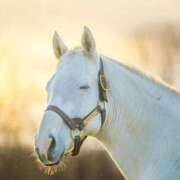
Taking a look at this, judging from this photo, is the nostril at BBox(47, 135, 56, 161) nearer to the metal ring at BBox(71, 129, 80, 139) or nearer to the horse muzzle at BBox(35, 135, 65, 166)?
the horse muzzle at BBox(35, 135, 65, 166)

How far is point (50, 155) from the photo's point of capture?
4.13m

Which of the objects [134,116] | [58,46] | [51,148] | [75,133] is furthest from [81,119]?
[58,46]

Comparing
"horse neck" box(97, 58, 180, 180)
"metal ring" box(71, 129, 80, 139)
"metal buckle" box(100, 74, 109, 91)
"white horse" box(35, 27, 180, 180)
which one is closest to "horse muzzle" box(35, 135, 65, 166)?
"white horse" box(35, 27, 180, 180)

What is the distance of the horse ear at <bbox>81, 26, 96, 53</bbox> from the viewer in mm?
4570

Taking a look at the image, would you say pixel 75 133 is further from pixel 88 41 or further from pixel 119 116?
pixel 88 41

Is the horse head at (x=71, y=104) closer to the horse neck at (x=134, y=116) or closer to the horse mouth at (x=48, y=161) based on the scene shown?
the horse mouth at (x=48, y=161)

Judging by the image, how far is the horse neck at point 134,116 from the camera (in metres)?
4.50

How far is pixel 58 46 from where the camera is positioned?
16.4 feet

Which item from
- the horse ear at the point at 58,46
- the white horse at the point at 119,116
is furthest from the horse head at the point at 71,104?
the horse ear at the point at 58,46

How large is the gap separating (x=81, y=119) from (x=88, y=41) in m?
0.93

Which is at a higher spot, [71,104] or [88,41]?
[88,41]

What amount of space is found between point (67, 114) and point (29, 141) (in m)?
22.7

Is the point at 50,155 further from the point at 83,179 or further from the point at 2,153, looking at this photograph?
the point at 2,153

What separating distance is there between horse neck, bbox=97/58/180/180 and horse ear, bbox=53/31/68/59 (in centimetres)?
57
